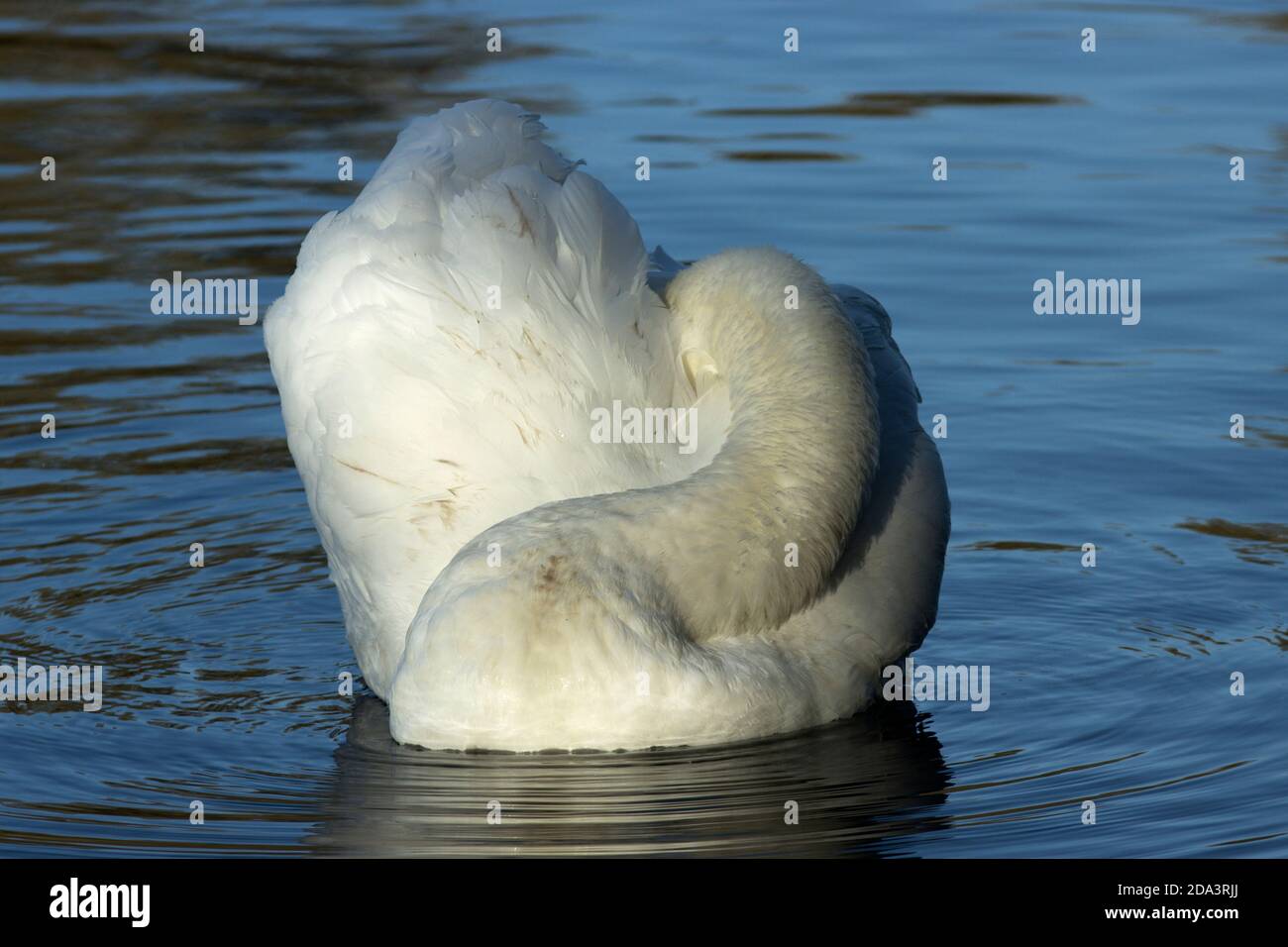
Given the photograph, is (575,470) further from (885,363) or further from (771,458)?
(885,363)

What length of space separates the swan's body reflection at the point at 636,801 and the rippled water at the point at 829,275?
14 mm

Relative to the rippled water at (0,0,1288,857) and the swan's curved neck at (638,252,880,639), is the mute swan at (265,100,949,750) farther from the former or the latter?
the rippled water at (0,0,1288,857)

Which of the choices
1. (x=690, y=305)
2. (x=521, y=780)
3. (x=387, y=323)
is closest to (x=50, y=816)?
(x=521, y=780)

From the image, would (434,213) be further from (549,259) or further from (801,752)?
(801,752)

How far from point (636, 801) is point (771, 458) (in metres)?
1.10

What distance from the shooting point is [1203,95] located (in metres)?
15.9

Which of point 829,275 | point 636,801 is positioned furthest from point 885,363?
point 829,275

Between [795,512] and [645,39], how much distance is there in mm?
12271

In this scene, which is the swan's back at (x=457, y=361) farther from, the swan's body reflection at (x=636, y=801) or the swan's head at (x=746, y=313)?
the swan's body reflection at (x=636, y=801)

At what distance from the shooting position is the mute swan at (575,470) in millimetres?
6492

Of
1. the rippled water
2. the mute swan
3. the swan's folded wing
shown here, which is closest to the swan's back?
the mute swan

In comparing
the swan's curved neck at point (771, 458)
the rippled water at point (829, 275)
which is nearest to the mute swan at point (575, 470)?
the swan's curved neck at point (771, 458)

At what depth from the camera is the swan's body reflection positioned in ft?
20.4

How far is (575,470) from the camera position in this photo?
23.1ft
